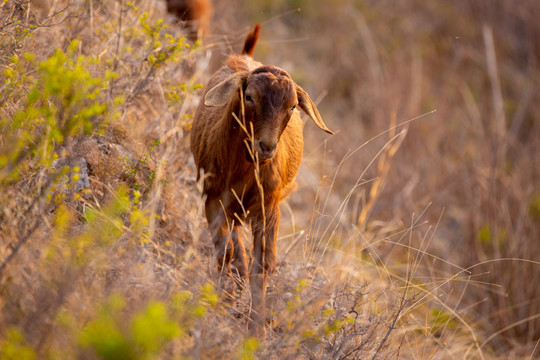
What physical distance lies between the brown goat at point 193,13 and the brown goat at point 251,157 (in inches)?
98.7

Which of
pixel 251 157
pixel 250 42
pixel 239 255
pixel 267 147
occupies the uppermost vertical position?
pixel 250 42

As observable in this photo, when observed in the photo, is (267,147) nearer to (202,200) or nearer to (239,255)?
(202,200)

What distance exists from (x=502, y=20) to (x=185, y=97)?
1471 centimetres

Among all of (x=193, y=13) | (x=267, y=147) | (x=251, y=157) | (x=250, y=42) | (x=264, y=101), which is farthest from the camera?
(x=193, y=13)

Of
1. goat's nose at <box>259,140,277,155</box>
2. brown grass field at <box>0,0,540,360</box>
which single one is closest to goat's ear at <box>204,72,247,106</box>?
goat's nose at <box>259,140,277,155</box>

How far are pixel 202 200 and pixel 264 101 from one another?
853mm

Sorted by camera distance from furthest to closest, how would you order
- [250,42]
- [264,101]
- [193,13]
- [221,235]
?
[193,13] → [250,42] → [221,235] → [264,101]

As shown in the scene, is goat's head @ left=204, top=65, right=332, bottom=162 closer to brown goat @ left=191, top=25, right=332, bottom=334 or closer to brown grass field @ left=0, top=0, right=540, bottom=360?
brown goat @ left=191, top=25, right=332, bottom=334

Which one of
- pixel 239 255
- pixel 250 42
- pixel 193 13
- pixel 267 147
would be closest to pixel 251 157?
pixel 267 147

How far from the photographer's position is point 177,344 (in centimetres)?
327

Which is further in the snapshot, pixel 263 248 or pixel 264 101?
pixel 263 248

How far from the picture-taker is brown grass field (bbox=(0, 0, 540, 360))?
3186 mm

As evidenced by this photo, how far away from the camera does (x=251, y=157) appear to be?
432 centimetres

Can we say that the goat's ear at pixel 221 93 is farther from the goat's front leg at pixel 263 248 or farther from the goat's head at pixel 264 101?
the goat's front leg at pixel 263 248
